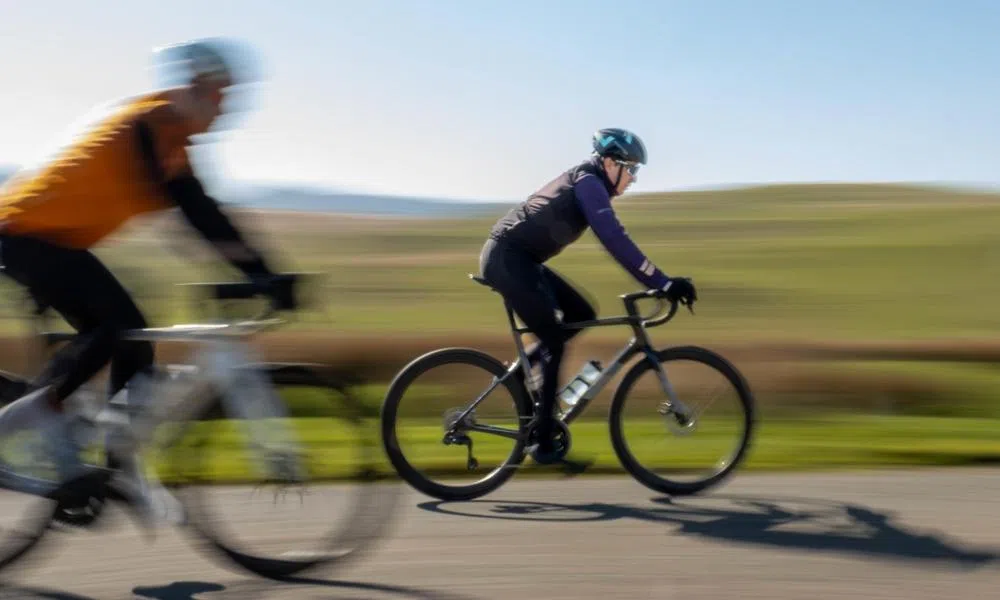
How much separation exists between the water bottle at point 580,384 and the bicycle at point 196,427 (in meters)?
2.32

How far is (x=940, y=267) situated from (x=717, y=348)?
25.8 metres

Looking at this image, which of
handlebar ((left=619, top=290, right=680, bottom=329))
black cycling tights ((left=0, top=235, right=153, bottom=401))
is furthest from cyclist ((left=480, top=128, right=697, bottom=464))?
black cycling tights ((left=0, top=235, right=153, bottom=401))

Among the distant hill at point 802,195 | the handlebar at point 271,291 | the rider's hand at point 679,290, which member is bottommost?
the distant hill at point 802,195

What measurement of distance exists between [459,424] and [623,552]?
171 cm

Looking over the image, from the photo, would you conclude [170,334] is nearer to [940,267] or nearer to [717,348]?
[717,348]

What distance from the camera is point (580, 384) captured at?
652 cm

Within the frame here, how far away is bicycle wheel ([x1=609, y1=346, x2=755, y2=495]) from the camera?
645cm

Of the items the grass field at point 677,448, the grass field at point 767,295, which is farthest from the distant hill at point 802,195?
the grass field at point 677,448

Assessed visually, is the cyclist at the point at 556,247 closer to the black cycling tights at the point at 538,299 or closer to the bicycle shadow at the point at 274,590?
the black cycling tights at the point at 538,299

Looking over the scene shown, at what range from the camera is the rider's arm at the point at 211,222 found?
4.17 metres

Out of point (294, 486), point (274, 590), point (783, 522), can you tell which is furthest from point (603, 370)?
point (274, 590)

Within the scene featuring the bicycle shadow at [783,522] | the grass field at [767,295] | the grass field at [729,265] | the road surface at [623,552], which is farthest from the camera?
the grass field at [729,265]

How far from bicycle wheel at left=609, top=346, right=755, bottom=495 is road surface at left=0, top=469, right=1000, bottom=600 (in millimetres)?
214

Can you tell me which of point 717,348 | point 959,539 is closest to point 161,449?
point 959,539
